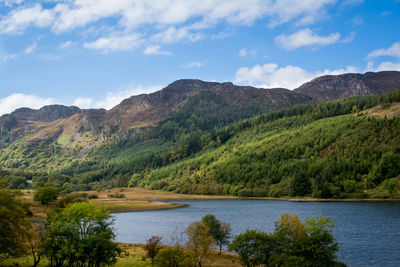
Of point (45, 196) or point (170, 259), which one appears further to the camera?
point (45, 196)

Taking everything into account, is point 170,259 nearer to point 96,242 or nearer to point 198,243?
point 198,243

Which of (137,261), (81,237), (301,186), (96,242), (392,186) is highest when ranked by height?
(392,186)

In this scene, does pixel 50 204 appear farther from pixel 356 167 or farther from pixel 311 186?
pixel 356 167

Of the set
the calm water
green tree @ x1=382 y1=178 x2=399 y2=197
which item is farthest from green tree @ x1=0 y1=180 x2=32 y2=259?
green tree @ x1=382 y1=178 x2=399 y2=197

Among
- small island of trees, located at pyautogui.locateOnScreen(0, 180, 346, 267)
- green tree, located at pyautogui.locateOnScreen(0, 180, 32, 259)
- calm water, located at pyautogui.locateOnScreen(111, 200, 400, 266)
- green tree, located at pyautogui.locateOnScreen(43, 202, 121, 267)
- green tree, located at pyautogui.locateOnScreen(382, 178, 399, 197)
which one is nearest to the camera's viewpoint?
green tree, located at pyautogui.locateOnScreen(0, 180, 32, 259)

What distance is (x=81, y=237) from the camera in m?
47.6

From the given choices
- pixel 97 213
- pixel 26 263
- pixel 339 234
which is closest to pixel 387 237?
pixel 339 234

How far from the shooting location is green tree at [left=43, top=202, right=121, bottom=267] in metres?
46.3

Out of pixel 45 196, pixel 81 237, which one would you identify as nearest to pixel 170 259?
pixel 81 237

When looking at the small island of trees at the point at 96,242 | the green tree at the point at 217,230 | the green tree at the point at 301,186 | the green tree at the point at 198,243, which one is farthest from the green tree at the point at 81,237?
the green tree at the point at 301,186

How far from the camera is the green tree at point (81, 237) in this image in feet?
152

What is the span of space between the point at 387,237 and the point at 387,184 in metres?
99.1

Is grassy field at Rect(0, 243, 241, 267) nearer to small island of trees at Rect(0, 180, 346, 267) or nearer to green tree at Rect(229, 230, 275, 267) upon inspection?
small island of trees at Rect(0, 180, 346, 267)

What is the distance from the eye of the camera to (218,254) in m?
67.1
